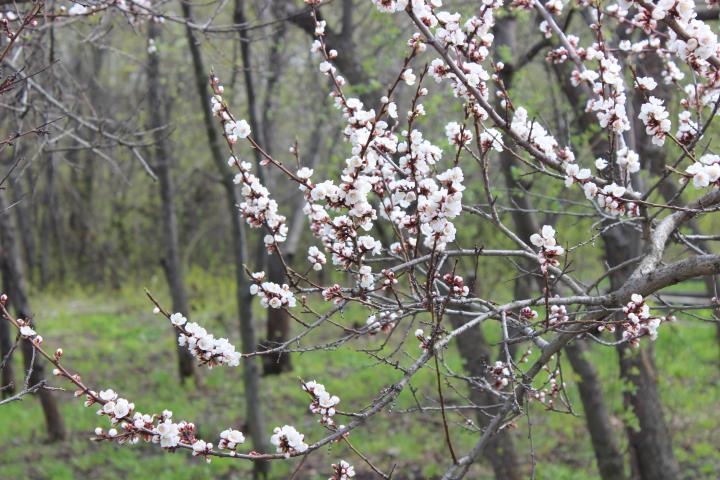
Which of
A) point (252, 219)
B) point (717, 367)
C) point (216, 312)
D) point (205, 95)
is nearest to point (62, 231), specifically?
point (216, 312)

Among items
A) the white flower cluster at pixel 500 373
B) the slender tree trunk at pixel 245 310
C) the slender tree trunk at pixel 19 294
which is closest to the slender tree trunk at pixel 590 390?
the slender tree trunk at pixel 245 310

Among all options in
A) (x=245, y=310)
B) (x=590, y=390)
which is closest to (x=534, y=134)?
(x=590, y=390)

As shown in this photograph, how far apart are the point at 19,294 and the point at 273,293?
278 inches

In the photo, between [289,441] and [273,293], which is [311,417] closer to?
[273,293]

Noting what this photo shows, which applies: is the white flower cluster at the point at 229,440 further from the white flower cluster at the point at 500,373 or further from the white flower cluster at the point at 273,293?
the white flower cluster at the point at 500,373

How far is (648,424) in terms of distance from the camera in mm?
6520

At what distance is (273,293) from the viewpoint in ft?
9.04

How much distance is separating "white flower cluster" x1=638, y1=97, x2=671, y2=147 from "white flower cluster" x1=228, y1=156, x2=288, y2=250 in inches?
54.1

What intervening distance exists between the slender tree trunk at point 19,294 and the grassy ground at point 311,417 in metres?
0.28

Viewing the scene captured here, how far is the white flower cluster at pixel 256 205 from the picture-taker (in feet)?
9.30

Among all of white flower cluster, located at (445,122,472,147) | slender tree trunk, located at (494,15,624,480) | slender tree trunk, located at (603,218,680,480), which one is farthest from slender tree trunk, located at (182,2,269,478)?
white flower cluster, located at (445,122,472,147)

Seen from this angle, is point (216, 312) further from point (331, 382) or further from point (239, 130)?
point (239, 130)

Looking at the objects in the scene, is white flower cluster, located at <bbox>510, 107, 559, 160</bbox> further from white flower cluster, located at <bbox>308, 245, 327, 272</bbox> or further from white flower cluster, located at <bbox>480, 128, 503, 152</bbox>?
white flower cluster, located at <bbox>308, 245, 327, 272</bbox>

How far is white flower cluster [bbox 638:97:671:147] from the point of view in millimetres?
2426
